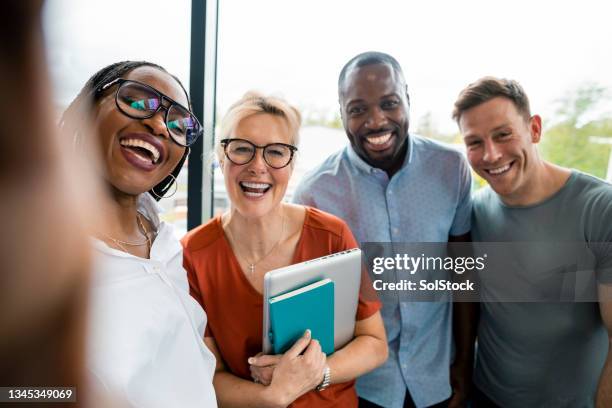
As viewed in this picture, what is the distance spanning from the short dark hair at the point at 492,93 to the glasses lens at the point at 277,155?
67 centimetres

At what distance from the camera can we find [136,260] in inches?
32.4

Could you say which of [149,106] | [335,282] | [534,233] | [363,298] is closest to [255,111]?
[149,106]

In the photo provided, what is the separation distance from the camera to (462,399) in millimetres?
1479

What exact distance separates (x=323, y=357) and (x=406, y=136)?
89cm

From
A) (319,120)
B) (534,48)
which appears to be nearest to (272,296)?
(319,120)

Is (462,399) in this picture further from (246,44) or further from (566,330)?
(246,44)

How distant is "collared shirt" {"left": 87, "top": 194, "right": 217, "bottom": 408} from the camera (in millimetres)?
710

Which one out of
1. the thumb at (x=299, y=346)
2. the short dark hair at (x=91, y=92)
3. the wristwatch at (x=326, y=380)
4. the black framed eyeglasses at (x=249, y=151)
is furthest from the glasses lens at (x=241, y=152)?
the wristwatch at (x=326, y=380)

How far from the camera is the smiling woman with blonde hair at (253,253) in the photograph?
3.67 feet

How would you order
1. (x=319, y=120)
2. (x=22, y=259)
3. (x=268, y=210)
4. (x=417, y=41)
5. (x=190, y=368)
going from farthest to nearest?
(x=319, y=120)
(x=417, y=41)
(x=268, y=210)
(x=190, y=368)
(x=22, y=259)

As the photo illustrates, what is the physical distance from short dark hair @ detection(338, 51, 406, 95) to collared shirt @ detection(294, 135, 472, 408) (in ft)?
0.91

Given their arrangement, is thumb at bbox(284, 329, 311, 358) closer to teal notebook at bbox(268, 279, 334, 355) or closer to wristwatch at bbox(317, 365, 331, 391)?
teal notebook at bbox(268, 279, 334, 355)

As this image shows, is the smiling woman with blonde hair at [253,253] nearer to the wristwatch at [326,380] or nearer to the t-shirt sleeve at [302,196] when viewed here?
the wristwatch at [326,380]

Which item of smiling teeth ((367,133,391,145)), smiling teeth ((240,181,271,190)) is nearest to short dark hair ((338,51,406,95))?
smiling teeth ((367,133,391,145))
